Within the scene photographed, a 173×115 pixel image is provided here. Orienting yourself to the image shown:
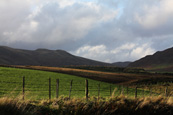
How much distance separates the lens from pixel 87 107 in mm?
12062

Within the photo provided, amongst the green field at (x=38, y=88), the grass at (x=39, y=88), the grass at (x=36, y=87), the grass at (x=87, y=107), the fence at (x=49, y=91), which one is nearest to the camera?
the grass at (x=87, y=107)

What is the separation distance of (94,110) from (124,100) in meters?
3.13

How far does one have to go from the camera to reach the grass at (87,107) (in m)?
10.1

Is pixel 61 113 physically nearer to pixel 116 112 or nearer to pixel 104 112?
pixel 104 112

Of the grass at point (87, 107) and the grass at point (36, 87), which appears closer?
the grass at point (87, 107)

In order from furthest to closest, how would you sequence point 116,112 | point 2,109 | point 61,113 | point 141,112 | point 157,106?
point 157,106 < point 141,112 < point 116,112 < point 61,113 < point 2,109

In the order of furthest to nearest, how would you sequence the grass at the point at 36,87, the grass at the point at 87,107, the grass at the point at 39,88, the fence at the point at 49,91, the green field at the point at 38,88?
the grass at the point at 36,87
the green field at the point at 38,88
the grass at the point at 39,88
the fence at the point at 49,91
the grass at the point at 87,107

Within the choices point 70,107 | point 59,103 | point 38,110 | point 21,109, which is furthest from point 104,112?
point 21,109

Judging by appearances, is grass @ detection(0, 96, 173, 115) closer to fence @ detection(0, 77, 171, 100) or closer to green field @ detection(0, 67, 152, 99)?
fence @ detection(0, 77, 171, 100)

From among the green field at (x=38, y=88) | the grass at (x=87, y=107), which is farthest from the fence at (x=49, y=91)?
the grass at (x=87, y=107)

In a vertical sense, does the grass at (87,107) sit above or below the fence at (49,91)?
above

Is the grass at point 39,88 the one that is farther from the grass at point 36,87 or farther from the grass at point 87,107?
the grass at point 87,107

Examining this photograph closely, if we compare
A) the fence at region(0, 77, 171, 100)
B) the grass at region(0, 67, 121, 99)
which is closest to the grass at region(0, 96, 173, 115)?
the fence at region(0, 77, 171, 100)

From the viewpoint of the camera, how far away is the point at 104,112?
12.0 metres
